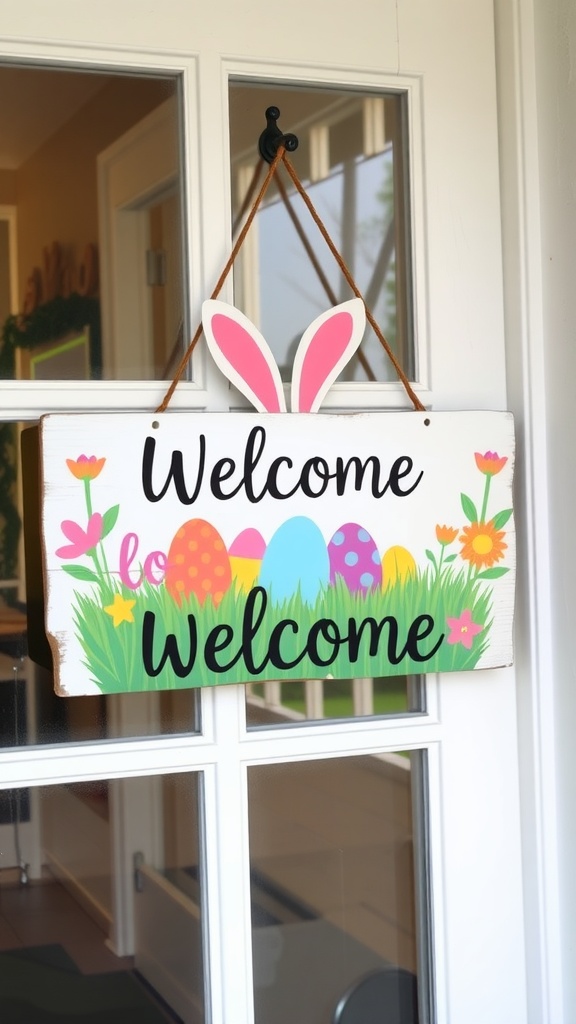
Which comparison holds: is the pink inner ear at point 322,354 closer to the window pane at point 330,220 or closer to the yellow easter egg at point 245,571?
the window pane at point 330,220

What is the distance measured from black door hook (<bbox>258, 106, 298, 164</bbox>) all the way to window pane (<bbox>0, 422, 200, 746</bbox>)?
1.33 feet

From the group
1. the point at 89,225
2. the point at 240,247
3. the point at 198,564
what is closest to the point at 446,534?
the point at 198,564

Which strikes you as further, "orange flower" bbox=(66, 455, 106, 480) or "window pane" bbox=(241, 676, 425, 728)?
"window pane" bbox=(241, 676, 425, 728)

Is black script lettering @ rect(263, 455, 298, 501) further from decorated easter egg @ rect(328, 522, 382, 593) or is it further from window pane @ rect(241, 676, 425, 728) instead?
window pane @ rect(241, 676, 425, 728)

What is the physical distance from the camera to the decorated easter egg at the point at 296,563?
1188 millimetres

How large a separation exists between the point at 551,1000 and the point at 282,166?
100 cm

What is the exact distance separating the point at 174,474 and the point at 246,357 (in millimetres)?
151

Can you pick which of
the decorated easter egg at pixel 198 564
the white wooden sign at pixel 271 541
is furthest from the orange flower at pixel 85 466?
the decorated easter egg at pixel 198 564

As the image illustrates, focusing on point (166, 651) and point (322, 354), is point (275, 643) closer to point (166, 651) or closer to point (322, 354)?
point (166, 651)

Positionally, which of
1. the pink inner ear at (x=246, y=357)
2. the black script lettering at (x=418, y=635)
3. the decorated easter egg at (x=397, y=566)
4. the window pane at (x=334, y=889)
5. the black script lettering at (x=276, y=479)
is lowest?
the window pane at (x=334, y=889)

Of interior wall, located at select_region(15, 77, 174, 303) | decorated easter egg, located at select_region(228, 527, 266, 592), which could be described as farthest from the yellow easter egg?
interior wall, located at select_region(15, 77, 174, 303)

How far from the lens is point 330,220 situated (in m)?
1.30

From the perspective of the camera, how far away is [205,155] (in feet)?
4.06

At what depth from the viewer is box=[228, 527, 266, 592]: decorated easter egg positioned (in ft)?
3.86
